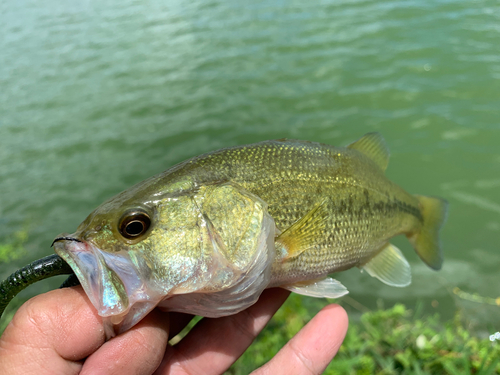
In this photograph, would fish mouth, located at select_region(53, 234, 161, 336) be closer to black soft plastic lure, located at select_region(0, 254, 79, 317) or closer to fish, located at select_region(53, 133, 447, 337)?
fish, located at select_region(53, 133, 447, 337)

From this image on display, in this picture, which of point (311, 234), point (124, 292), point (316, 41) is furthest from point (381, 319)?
point (316, 41)

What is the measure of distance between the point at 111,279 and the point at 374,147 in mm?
1870

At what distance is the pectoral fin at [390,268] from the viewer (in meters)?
2.37

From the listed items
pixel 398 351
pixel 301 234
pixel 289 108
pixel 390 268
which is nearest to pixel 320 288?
pixel 301 234

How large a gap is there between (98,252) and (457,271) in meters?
4.48

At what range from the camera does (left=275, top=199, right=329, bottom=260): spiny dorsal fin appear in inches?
67.6

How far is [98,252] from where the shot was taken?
1.37 m

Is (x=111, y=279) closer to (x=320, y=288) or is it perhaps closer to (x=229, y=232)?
(x=229, y=232)

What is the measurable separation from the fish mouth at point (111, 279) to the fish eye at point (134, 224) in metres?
0.08

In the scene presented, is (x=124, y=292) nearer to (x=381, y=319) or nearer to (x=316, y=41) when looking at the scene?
(x=381, y=319)

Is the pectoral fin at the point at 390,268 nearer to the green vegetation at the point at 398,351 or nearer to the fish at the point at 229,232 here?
the fish at the point at 229,232

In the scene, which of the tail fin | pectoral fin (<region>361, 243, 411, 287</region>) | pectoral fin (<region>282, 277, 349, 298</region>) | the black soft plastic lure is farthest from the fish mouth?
the tail fin

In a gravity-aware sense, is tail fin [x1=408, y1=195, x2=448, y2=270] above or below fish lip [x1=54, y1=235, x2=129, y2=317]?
below

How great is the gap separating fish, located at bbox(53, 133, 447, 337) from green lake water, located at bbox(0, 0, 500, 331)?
277 centimetres
